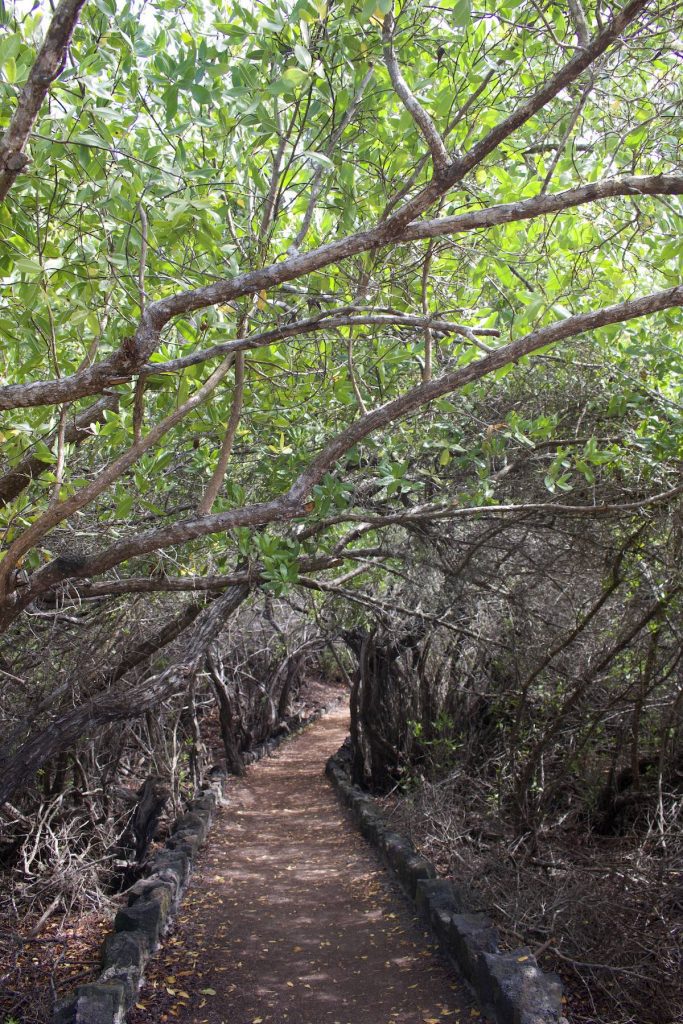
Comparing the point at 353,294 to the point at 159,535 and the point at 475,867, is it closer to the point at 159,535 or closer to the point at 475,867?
the point at 159,535

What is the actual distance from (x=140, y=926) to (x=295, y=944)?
1.18m

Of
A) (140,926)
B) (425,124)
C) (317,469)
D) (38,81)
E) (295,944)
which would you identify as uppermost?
(425,124)

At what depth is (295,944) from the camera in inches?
262

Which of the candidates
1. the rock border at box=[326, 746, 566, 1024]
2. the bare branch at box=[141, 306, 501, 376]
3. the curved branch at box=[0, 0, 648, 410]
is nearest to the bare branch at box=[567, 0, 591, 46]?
the curved branch at box=[0, 0, 648, 410]

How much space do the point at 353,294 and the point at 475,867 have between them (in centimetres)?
451

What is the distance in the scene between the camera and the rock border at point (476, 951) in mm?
4449

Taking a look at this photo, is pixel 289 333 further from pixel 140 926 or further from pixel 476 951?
pixel 140 926

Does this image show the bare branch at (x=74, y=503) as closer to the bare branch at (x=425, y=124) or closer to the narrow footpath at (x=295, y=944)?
the bare branch at (x=425, y=124)

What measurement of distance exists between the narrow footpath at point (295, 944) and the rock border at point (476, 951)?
15cm

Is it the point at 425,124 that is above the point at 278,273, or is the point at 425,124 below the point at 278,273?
above

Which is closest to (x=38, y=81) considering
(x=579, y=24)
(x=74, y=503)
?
(x=74, y=503)

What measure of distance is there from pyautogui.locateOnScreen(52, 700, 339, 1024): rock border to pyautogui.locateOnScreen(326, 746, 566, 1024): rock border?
1933 millimetres

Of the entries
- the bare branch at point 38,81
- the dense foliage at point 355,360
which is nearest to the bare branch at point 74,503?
the dense foliage at point 355,360

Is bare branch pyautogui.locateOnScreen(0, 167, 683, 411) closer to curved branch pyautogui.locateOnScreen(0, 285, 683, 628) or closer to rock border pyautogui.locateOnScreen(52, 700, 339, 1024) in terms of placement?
curved branch pyautogui.locateOnScreen(0, 285, 683, 628)
